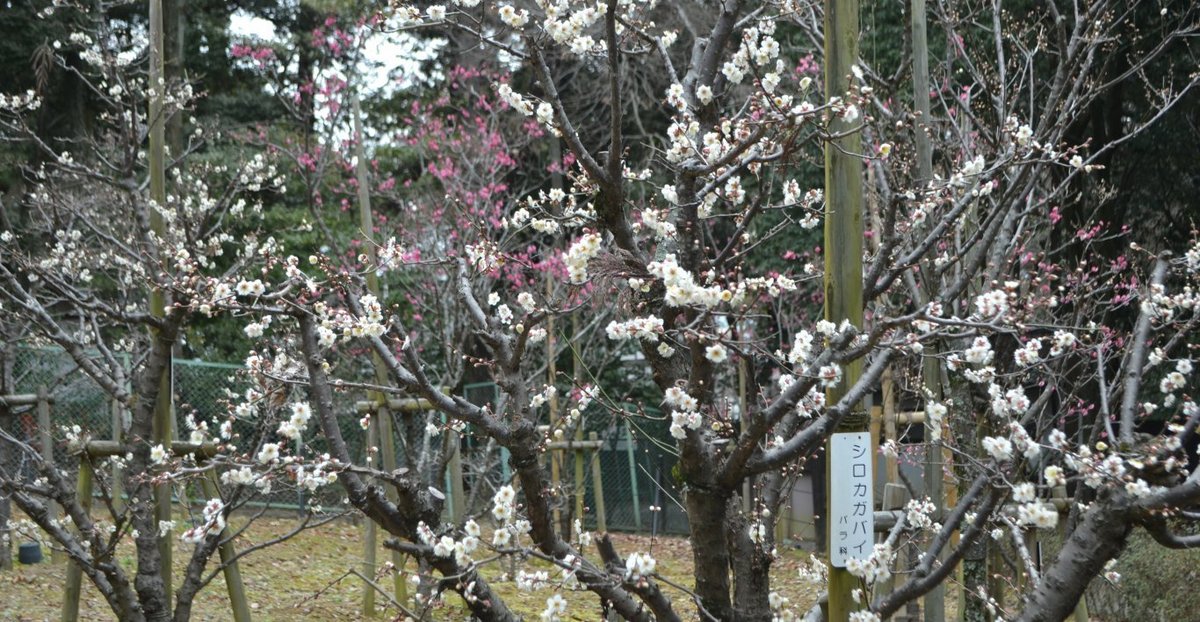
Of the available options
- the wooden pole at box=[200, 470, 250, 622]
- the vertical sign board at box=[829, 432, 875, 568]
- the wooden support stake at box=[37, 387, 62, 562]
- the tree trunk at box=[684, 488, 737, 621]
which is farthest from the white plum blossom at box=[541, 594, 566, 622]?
the wooden support stake at box=[37, 387, 62, 562]

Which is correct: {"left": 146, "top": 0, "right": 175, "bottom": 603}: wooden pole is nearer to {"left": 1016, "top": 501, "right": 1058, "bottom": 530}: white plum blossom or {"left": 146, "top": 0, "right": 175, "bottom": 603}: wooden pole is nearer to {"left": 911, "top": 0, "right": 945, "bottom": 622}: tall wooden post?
{"left": 911, "top": 0, "right": 945, "bottom": 622}: tall wooden post

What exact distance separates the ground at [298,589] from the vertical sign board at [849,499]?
3109 mm

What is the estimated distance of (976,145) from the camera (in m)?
6.36

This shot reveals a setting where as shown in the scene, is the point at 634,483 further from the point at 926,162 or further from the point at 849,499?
the point at 849,499

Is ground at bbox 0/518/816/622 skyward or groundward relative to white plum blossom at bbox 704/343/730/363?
groundward

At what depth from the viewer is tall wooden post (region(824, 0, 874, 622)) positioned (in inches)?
135

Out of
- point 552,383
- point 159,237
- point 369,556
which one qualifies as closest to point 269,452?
point 159,237

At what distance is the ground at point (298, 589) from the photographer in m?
6.92

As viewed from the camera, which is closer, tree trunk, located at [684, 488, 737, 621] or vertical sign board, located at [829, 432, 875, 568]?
vertical sign board, located at [829, 432, 875, 568]

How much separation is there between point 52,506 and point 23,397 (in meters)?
1.93

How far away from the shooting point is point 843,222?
3570 mm

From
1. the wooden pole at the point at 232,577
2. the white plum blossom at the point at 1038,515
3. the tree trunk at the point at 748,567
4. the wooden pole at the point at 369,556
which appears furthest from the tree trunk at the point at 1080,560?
the wooden pole at the point at 369,556

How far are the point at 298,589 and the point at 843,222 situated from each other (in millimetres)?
5906

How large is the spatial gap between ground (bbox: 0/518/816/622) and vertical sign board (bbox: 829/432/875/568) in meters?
3.11
